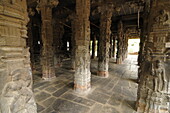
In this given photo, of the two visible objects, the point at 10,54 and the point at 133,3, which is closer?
the point at 10,54

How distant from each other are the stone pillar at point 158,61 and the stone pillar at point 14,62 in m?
2.65

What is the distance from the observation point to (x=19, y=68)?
1.18 metres

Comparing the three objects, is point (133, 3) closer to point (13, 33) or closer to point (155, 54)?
point (155, 54)

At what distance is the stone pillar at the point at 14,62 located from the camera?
3.31ft

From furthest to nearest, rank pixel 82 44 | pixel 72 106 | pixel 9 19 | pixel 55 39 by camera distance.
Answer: pixel 55 39 → pixel 82 44 → pixel 72 106 → pixel 9 19

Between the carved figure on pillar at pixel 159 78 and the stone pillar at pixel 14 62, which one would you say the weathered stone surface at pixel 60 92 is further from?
the carved figure on pillar at pixel 159 78

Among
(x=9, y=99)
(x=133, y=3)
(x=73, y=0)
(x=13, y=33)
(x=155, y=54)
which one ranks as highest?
(x=73, y=0)

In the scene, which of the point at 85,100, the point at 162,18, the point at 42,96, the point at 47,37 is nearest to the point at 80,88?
the point at 85,100

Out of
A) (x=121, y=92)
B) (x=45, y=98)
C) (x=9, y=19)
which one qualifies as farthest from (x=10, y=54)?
(x=121, y=92)

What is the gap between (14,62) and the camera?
44.3 inches

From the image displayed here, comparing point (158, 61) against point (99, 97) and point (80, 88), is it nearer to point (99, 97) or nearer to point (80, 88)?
point (99, 97)

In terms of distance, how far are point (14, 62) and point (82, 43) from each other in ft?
7.38

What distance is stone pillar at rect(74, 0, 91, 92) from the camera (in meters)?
3.07

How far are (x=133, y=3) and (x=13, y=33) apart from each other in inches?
213
